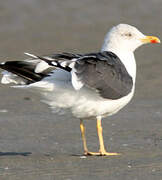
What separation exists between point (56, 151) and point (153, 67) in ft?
19.7

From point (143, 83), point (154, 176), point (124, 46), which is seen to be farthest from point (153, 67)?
point (154, 176)

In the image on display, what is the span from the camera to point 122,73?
26.0ft

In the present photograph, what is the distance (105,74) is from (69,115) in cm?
300

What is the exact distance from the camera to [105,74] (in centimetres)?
770

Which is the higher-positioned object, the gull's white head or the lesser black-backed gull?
the gull's white head

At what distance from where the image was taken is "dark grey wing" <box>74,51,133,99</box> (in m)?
7.47

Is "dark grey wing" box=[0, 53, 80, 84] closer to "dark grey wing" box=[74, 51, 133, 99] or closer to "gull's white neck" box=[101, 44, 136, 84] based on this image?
"dark grey wing" box=[74, 51, 133, 99]

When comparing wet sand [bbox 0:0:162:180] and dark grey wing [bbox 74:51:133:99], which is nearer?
wet sand [bbox 0:0:162:180]

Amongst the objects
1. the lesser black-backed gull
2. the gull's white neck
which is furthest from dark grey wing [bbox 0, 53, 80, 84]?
the gull's white neck

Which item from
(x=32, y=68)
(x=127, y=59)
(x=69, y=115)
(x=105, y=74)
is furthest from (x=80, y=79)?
(x=69, y=115)

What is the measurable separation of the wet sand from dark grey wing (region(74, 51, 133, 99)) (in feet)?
2.52

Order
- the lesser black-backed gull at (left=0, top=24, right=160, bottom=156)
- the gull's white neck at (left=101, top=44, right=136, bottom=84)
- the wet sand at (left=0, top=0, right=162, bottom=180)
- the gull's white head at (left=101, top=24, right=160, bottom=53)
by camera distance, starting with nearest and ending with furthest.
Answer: the wet sand at (left=0, top=0, right=162, bottom=180)
the lesser black-backed gull at (left=0, top=24, right=160, bottom=156)
the gull's white neck at (left=101, top=44, right=136, bottom=84)
the gull's white head at (left=101, top=24, right=160, bottom=53)

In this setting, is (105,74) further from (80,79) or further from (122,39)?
(122,39)

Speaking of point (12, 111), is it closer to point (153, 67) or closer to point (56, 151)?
point (56, 151)
